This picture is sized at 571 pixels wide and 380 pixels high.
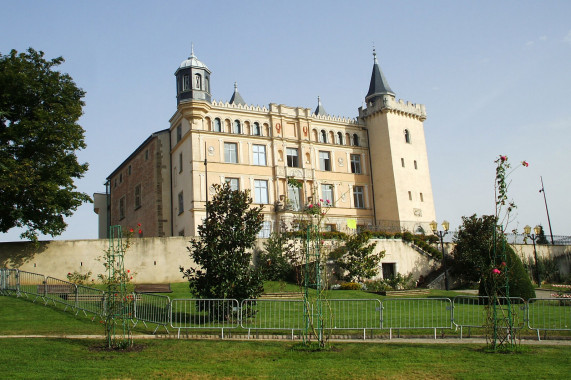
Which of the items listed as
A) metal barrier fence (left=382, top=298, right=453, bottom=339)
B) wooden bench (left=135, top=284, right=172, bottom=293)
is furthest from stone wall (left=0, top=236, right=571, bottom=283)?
metal barrier fence (left=382, top=298, right=453, bottom=339)

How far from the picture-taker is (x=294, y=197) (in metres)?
41.8

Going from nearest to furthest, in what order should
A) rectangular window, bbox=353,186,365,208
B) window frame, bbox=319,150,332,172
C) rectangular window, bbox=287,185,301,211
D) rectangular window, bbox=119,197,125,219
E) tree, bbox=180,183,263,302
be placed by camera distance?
tree, bbox=180,183,263,302 < rectangular window, bbox=287,185,301,211 < window frame, bbox=319,150,332,172 < rectangular window, bbox=353,186,365,208 < rectangular window, bbox=119,197,125,219

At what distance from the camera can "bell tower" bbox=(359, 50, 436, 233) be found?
144 feet

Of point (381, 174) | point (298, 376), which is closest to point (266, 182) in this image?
point (381, 174)

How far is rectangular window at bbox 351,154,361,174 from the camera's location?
151 feet

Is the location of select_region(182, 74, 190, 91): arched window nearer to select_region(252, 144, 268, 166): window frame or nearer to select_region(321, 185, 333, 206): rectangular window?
select_region(252, 144, 268, 166): window frame

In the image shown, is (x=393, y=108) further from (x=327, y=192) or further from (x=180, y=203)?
(x=180, y=203)

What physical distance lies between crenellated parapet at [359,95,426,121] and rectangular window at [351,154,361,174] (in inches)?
148

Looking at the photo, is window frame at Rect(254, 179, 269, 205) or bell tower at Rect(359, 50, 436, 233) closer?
window frame at Rect(254, 179, 269, 205)

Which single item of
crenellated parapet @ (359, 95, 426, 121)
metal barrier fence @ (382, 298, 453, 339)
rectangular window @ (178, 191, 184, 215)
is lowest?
metal barrier fence @ (382, 298, 453, 339)

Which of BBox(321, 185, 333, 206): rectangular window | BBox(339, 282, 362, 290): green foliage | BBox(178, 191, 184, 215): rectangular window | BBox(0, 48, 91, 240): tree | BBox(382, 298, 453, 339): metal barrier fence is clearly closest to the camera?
BBox(382, 298, 453, 339): metal barrier fence

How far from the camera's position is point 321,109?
178 feet

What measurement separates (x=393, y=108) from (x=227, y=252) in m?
29.9

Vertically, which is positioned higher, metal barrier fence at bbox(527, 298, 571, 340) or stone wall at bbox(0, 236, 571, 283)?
stone wall at bbox(0, 236, 571, 283)
